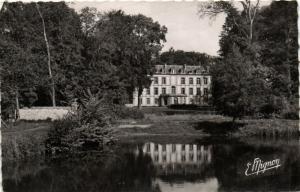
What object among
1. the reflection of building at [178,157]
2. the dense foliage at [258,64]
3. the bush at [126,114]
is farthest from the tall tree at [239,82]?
the bush at [126,114]

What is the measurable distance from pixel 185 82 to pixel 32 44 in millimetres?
40874

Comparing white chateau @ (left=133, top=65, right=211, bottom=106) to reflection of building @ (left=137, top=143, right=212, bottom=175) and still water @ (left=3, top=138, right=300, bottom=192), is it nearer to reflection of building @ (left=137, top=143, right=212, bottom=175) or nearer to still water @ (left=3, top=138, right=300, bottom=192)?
reflection of building @ (left=137, top=143, right=212, bottom=175)

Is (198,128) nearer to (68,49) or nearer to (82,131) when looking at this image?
(82,131)

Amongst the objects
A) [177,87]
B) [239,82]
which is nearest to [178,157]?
[239,82]

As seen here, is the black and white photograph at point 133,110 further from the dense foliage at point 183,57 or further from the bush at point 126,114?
the dense foliage at point 183,57

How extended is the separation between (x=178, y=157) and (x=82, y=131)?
5029 millimetres

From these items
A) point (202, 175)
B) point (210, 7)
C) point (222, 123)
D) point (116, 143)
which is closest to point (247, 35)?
point (210, 7)

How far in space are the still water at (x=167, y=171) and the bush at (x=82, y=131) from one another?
3.95 feet

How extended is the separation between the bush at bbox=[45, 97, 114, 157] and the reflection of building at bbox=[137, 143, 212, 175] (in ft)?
8.28

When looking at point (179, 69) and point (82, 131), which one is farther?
point (179, 69)

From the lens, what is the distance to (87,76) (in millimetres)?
39469

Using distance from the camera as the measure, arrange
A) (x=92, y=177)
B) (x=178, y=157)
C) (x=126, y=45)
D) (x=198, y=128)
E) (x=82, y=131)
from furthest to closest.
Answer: (x=126, y=45), (x=198, y=128), (x=82, y=131), (x=178, y=157), (x=92, y=177)

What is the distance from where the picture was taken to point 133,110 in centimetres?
3906

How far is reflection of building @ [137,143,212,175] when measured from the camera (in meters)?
19.3
